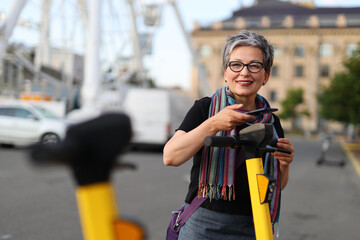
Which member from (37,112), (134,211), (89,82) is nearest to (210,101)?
(134,211)

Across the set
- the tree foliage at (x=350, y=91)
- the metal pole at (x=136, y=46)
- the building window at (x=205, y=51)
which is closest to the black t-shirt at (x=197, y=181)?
the tree foliage at (x=350, y=91)

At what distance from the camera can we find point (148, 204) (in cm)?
652

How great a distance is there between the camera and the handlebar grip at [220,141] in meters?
1.38

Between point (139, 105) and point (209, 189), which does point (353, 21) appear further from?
point (209, 189)

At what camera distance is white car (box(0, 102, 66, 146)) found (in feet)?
47.5

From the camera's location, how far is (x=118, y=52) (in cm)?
3350

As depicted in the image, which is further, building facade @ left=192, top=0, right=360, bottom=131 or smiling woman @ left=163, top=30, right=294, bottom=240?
building facade @ left=192, top=0, right=360, bottom=131

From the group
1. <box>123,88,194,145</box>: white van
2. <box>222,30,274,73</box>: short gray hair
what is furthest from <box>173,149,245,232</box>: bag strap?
<box>123,88,194,145</box>: white van

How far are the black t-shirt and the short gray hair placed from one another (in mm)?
219

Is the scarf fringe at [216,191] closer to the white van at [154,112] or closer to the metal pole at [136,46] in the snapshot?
the white van at [154,112]

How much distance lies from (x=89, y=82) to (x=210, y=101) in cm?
1647

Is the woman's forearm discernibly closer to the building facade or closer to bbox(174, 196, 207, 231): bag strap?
bbox(174, 196, 207, 231): bag strap

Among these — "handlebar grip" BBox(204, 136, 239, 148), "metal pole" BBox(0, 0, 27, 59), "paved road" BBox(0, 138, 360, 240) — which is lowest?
"paved road" BBox(0, 138, 360, 240)

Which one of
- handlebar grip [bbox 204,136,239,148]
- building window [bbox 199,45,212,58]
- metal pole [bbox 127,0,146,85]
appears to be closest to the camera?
handlebar grip [bbox 204,136,239,148]
